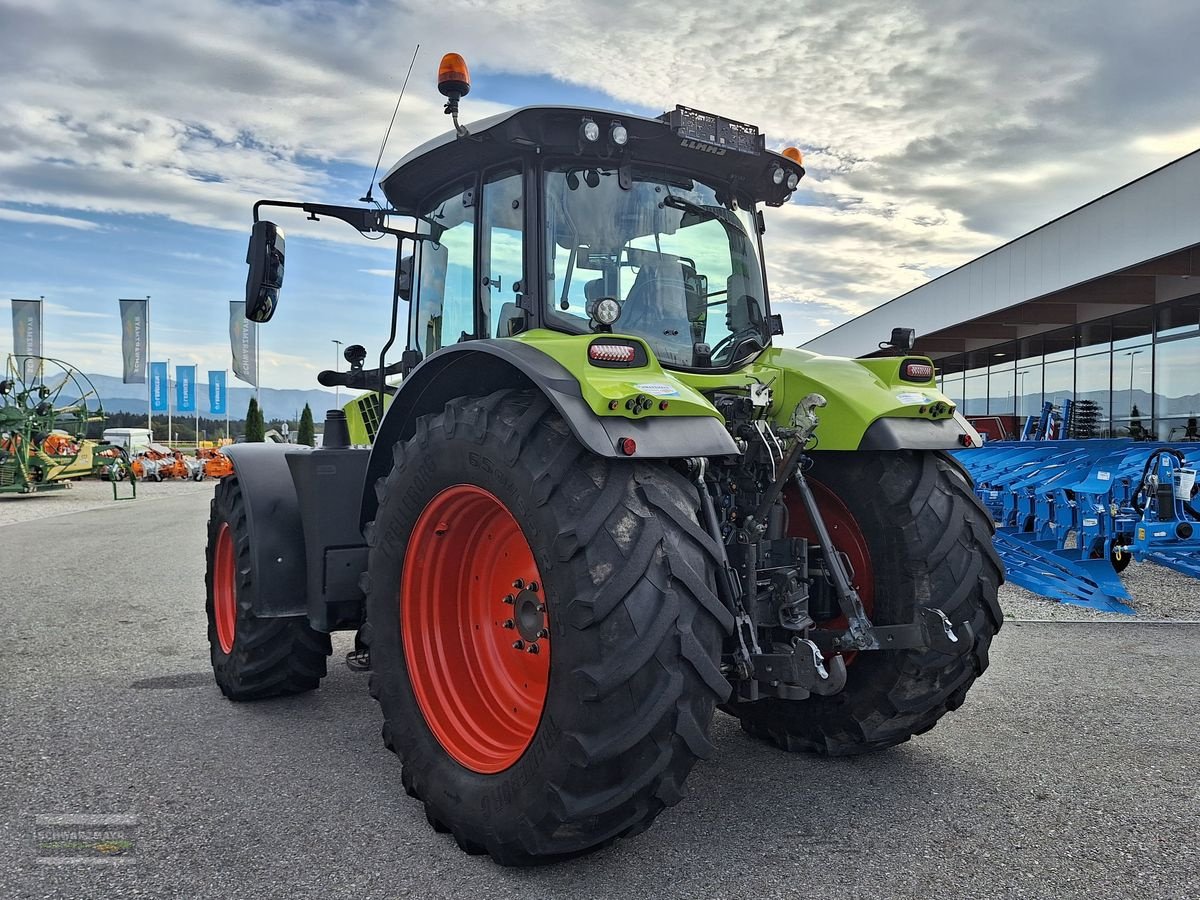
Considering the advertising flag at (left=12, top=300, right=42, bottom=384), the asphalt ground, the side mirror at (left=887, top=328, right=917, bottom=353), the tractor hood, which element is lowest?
the asphalt ground

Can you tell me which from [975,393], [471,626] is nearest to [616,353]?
[471,626]

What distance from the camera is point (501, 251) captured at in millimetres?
3562

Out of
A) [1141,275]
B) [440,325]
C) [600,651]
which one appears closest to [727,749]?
[600,651]

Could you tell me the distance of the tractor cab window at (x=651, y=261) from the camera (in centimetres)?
343

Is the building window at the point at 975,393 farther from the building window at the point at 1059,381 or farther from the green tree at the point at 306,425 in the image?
the green tree at the point at 306,425

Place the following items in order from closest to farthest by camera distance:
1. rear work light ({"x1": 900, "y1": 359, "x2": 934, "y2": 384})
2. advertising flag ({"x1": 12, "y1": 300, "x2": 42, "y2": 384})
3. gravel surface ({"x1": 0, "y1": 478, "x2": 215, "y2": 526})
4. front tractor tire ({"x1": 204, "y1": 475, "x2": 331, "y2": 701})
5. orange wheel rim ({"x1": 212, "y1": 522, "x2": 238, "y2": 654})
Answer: rear work light ({"x1": 900, "y1": 359, "x2": 934, "y2": 384}) < front tractor tire ({"x1": 204, "y1": 475, "x2": 331, "y2": 701}) < orange wheel rim ({"x1": 212, "y1": 522, "x2": 238, "y2": 654}) < gravel surface ({"x1": 0, "y1": 478, "x2": 215, "y2": 526}) < advertising flag ({"x1": 12, "y1": 300, "x2": 42, "y2": 384})

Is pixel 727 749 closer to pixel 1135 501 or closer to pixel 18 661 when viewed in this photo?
pixel 18 661

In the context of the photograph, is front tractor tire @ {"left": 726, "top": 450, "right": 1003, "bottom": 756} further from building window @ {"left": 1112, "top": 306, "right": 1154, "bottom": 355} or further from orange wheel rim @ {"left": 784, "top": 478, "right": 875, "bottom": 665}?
building window @ {"left": 1112, "top": 306, "right": 1154, "bottom": 355}

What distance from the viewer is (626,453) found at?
2537 millimetres

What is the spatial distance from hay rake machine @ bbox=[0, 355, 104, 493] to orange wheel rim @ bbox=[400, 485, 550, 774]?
65.1 ft

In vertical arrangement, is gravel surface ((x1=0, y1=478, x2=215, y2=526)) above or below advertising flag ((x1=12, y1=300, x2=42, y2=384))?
below

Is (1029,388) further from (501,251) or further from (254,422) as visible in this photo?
(254,422)

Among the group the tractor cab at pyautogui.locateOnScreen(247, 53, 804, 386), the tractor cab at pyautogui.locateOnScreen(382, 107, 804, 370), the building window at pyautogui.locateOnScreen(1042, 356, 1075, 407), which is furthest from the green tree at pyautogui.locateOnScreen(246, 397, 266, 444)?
the tractor cab at pyautogui.locateOnScreen(382, 107, 804, 370)

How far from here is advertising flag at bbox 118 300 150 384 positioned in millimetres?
32438
